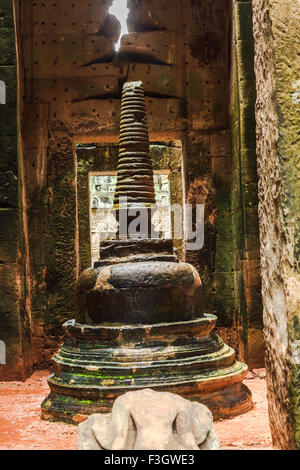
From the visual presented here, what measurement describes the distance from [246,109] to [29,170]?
106 inches

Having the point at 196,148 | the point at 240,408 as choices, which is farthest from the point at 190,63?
the point at 240,408

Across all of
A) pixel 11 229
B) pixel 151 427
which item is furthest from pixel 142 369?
pixel 11 229

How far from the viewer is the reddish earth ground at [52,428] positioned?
3104 mm

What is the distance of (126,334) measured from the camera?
402 centimetres

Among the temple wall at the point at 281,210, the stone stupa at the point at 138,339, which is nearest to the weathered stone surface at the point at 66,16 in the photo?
the stone stupa at the point at 138,339

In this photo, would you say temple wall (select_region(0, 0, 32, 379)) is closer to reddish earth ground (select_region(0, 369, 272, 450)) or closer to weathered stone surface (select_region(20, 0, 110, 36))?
reddish earth ground (select_region(0, 369, 272, 450))

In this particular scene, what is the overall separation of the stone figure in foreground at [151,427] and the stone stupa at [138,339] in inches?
59.5

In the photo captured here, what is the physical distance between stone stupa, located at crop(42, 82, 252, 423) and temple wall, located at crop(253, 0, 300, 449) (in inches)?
52.9

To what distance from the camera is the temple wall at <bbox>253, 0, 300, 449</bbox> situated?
2281mm

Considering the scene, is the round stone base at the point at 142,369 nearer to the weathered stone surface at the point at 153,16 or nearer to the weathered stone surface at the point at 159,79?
the weathered stone surface at the point at 159,79

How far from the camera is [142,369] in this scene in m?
3.78

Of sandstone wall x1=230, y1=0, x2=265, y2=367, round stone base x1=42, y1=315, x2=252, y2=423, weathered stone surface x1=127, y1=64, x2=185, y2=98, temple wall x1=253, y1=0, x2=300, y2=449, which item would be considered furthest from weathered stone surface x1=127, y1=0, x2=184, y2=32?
temple wall x1=253, y1=0, x2=300, y2=449

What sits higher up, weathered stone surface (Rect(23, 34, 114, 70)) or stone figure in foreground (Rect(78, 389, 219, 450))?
weathered stone surface (Rect(23, 34, 114, 70))
